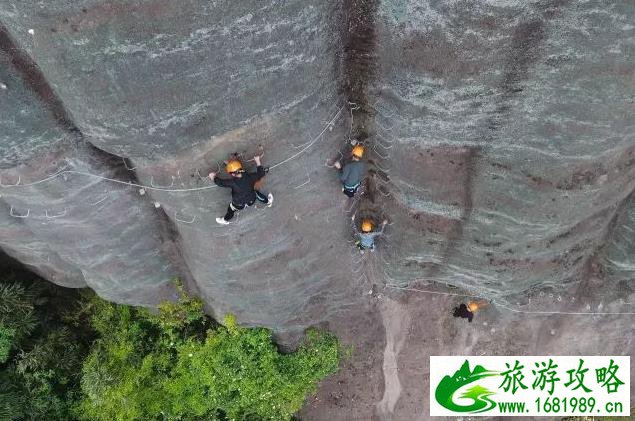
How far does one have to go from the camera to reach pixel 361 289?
1105 centimetres

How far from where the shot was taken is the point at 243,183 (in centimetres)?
677

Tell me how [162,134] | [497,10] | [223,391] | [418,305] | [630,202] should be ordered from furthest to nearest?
[418,305], [223,391], [630,202], [162,134], [497,10]

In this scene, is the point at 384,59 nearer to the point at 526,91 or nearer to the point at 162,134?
the point at 526,91

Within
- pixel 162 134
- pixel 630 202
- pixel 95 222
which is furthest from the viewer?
pixel 630 202

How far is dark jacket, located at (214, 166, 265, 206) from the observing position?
675 cm

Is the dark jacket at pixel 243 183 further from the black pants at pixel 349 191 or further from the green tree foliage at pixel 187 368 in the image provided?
the green tree foliage at pixel 187 368

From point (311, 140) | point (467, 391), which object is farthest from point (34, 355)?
point (467, 391)

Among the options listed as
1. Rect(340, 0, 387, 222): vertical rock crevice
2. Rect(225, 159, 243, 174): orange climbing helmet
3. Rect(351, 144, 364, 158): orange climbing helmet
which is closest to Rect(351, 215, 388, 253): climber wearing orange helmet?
Rect(340, 0, 387, 222): vertical rock crevice

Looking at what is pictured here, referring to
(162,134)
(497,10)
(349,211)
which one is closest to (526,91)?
(497,10)

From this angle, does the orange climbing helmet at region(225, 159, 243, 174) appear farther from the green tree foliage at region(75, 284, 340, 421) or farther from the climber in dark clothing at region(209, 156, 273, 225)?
the green tree foliage at region(75, 284, 340, 421)

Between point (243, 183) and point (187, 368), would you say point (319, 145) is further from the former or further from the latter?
point (187, 368)

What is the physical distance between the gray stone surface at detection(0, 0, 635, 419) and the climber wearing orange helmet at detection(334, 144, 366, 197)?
27cm

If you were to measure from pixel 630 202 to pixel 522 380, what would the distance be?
19.6ft

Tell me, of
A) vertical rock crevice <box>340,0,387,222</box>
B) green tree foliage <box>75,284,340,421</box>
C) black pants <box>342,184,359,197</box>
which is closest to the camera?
vertical rock crevice <box>340,0,387,222</box>
